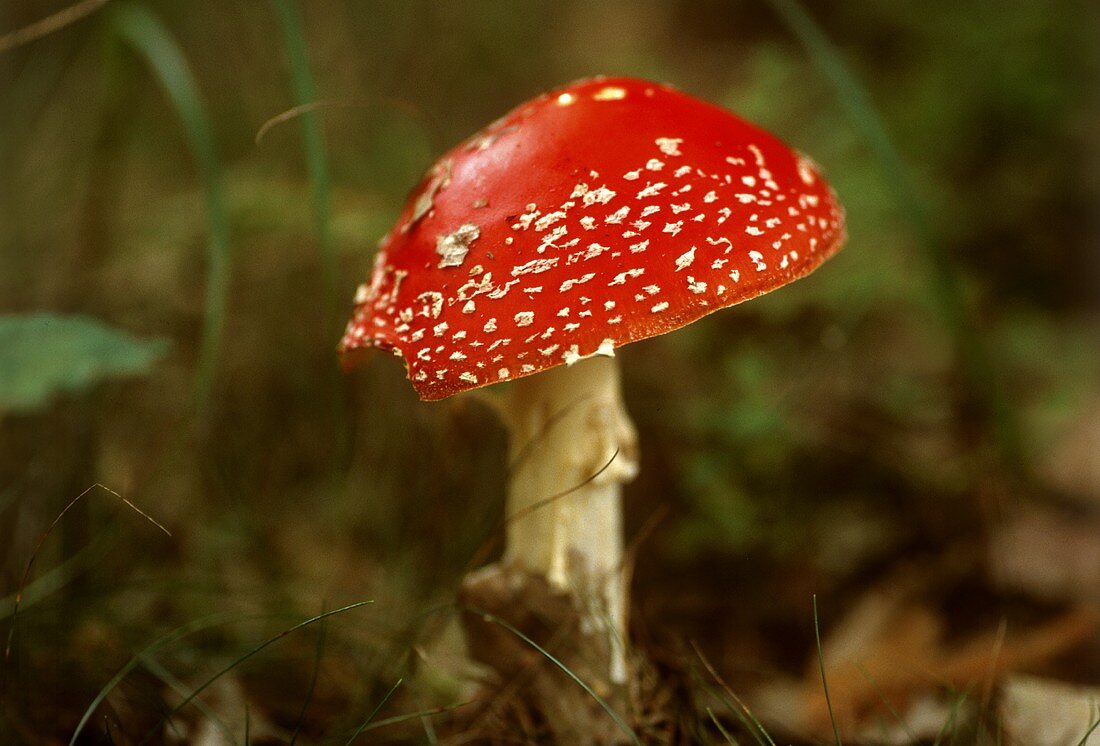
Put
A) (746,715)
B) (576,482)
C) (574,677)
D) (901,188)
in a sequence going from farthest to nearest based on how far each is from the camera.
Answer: (901,188), (576,482), (746,715), (574,677)

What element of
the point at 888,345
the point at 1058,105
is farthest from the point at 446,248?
the point at 1058,105

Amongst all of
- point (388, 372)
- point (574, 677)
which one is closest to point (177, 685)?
point (574, 677)

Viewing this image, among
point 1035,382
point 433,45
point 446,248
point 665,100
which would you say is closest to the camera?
point 446,248

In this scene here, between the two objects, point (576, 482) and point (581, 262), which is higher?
point (581, 262)

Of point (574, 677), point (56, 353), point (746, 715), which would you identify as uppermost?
point (56, 353)

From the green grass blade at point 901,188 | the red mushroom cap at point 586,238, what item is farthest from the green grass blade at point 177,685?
the green grass blade at point 901,188

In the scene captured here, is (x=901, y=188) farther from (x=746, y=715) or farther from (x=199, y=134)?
(x=199, y=134)

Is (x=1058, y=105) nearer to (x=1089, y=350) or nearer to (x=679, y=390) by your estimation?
(x=1089, y=350)
